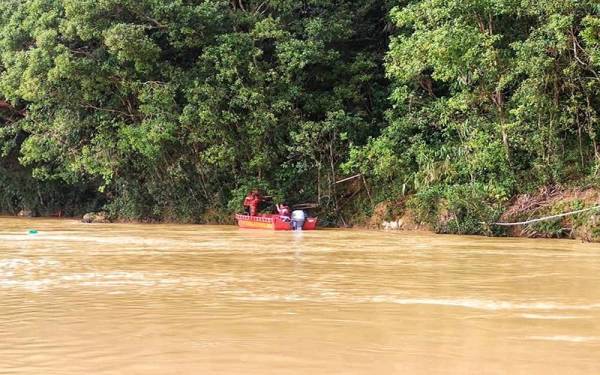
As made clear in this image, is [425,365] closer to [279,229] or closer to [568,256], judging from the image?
[568,256]

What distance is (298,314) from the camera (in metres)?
5.12

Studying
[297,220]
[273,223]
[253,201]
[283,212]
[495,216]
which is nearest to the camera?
[495,216]

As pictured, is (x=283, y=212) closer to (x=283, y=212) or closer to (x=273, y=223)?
(x=283, y=212)

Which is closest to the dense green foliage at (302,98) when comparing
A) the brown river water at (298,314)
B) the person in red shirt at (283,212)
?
the person in red shirt at (283,212)

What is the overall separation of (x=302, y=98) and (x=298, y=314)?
1564 centimetres

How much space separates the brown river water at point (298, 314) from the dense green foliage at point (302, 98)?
6.51 meters

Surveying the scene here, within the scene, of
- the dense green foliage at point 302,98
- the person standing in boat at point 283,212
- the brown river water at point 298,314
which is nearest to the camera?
the brown river water at point 298,314

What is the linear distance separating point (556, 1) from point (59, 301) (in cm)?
1226

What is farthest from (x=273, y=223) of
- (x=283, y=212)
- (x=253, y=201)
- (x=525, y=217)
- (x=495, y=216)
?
(x=525, y=217)

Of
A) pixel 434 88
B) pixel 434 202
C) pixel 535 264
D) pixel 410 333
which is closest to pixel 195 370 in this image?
pixel 410 333

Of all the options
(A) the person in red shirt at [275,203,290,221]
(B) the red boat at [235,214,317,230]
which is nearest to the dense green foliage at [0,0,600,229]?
(A) the person in red shirt at [275,203,290,221]

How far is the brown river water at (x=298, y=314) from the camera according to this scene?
12.3 feet

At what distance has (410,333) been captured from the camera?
4484 mm

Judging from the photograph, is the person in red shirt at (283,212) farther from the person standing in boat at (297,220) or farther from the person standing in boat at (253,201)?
the person standing in boat at (253,201)
